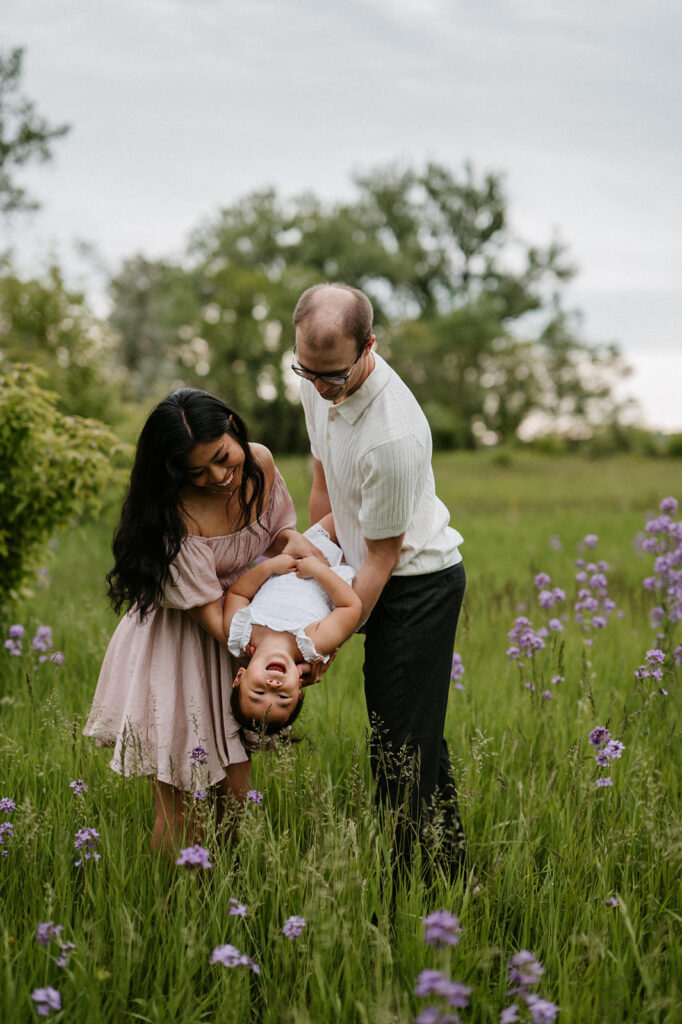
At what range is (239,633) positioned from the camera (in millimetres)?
2941

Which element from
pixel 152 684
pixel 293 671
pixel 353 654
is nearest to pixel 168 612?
pixel 152 684

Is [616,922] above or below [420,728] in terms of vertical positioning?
below

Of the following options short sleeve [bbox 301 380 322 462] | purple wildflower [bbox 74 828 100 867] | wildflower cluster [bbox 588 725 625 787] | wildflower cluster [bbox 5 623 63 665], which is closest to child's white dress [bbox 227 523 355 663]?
short sleeve [bbox 301 380 322 462]

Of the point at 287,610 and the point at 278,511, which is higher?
the point at 278,511

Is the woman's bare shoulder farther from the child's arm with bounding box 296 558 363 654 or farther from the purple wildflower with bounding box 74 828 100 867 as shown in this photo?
the purple wildflower with bounding box 74 828 100 867

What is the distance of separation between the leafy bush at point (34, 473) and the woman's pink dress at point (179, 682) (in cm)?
271

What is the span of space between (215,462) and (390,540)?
73 cm

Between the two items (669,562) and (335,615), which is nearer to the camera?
(335,615)

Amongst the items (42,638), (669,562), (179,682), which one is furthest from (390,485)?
(42,638)

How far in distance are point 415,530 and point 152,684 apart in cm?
121

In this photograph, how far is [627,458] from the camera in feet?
99.7

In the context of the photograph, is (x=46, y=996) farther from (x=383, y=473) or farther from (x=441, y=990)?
(x=383, y=473)

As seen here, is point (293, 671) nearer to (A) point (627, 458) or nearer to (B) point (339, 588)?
(B) point (339, 588)

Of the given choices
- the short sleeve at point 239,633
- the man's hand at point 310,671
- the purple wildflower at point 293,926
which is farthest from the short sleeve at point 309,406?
the purple wildflower at point 293,926
